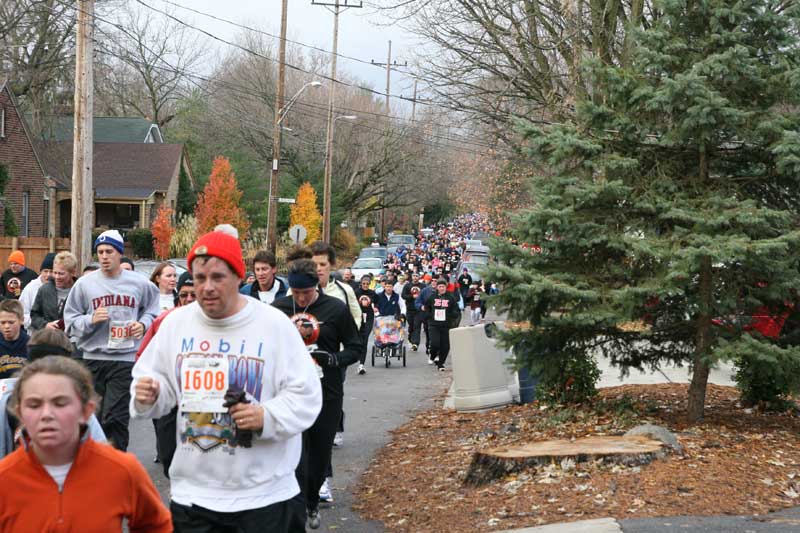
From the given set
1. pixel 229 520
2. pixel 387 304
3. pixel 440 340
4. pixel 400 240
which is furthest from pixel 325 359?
pixel 400 240

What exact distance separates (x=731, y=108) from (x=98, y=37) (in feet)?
105

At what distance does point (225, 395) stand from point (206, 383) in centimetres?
13

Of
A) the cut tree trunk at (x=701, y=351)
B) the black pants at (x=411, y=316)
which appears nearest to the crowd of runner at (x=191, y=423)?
the cut tree trunk at (x=701, y=351)

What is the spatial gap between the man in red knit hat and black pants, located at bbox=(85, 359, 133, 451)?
4581 mm

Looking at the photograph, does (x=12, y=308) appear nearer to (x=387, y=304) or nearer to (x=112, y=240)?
(x=112, y=240)

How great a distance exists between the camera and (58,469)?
3.61 m

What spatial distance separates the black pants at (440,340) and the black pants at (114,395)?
12716mm

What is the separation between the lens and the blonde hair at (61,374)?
3.63m

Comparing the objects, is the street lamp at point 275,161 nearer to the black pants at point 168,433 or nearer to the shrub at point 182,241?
the shrub at point 182,241

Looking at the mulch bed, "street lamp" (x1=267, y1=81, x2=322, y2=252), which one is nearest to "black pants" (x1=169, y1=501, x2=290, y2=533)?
the mulch bed

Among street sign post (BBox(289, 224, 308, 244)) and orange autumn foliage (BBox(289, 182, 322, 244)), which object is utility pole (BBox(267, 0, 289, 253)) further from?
orange autumn foliage (BBox(289, 182, 322, 244))

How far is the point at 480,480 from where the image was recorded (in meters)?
9.04

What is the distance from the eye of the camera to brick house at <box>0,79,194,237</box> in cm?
4216

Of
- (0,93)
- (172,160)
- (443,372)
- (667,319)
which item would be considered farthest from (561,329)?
(172,160)
